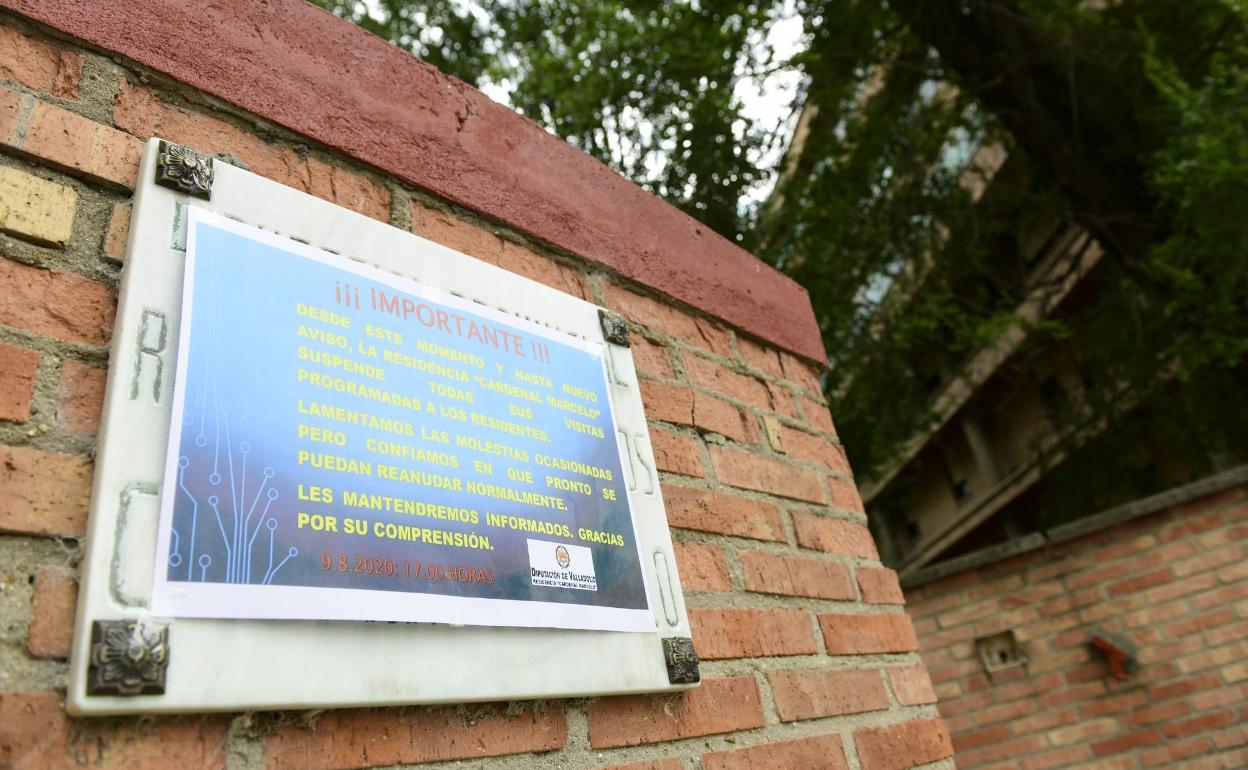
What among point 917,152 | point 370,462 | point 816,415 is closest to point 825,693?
point 816,415

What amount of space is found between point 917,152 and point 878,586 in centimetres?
593

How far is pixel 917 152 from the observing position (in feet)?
22.8

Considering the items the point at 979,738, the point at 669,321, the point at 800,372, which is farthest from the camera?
the point at 979,738

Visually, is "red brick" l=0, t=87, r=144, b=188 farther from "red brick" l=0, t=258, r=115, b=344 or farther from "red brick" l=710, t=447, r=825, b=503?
"red brick" l=710, t=447, r=825, b=503

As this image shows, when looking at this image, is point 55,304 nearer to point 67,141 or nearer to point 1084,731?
point 67,141

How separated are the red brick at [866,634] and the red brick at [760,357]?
1.86ft

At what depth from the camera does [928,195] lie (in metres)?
7.14

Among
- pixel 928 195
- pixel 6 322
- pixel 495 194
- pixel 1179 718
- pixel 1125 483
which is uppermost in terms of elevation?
pixel 928 195

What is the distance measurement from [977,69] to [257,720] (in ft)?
21.5

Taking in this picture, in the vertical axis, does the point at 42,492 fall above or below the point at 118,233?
below

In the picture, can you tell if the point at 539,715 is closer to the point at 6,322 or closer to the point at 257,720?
the point at 257,720

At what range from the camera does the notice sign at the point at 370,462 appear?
863mm

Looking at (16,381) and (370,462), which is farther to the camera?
(370,462)

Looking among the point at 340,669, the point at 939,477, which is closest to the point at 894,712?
the point at 340,669
